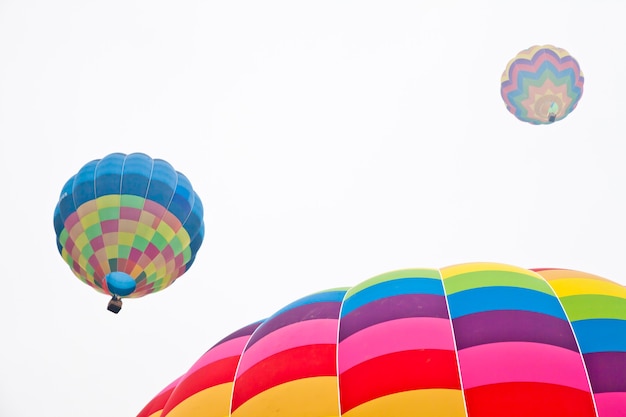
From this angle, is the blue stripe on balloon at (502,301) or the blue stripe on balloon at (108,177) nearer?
the blue stripe on balloon at (502,301)

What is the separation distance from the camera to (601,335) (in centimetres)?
486

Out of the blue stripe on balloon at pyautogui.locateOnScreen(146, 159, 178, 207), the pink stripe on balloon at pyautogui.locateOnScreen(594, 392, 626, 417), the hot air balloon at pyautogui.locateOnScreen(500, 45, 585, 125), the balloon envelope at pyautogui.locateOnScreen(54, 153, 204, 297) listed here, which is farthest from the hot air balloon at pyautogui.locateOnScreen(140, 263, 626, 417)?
the hot air balloon at pyautogui.locateOnScreen(500, 45, 585, 125)

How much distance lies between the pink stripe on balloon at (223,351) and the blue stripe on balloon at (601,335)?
2868mm

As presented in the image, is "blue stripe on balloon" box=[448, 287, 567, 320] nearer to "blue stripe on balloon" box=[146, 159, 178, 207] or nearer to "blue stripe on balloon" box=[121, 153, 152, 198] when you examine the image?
"blue stripe on balloon" box=[146, 159, 178, 207]

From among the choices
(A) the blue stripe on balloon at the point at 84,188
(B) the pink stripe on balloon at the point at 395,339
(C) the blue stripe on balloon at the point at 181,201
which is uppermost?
(A) the blue stripe on balloon at the point at 84,188

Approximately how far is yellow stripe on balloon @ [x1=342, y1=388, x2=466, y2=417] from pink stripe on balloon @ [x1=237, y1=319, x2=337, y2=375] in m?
0.82

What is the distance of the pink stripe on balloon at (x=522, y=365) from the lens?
14.9 feet

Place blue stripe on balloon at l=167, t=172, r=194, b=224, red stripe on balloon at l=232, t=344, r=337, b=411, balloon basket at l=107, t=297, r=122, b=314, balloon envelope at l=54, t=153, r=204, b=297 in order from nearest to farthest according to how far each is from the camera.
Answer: red stripe on balloon at l=232, t=344, r=337, b=411
balloon envelope at l=54, t=153, r=204, b=297
balloon basket at l=107, t=297, r=122, b=314
blue stripe on balloon at l=167, t=172, r=194, b=224

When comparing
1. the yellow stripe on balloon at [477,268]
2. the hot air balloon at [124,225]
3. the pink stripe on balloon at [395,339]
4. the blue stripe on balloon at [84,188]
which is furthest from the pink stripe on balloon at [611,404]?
the blue stripe on balloon at [84,188]

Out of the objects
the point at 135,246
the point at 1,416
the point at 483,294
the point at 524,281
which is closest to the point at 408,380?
the point at 483,294

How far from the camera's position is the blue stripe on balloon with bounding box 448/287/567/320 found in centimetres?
515

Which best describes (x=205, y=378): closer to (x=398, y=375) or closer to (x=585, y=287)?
(x=398, y=375)

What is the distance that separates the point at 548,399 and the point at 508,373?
308mm

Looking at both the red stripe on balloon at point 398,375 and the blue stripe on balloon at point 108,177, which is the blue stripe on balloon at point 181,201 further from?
the red stripe on balloon at point 398,375
